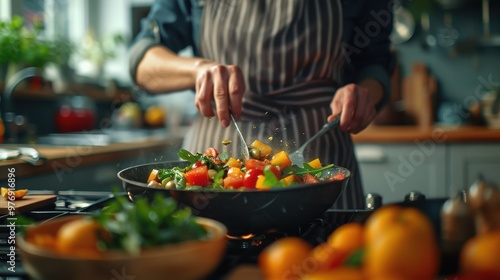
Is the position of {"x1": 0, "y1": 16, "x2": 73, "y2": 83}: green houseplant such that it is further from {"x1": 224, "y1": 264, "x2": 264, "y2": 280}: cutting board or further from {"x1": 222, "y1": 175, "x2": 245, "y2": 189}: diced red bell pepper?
{"x1": 224, "y1": 264, "x2": 264, "y2": 280}: cutting board

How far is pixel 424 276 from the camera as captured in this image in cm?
45

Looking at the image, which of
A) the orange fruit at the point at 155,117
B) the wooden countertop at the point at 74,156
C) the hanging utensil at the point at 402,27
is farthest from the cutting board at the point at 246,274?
the orange fruit at the point at 155,117

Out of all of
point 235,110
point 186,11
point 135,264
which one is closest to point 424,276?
point 135,264

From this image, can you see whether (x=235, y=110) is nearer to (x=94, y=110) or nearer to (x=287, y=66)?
(x=287, y=66)

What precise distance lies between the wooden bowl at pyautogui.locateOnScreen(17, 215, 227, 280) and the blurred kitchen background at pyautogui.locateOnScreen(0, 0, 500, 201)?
1.94 m

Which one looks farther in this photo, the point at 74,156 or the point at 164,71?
the point at 74,156

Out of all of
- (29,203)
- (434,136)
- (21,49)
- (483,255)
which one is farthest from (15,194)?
(434,136)

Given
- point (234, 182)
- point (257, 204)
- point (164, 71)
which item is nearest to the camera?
point (257, 204)

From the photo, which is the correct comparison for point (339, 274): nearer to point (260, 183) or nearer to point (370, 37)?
point (260, 183)

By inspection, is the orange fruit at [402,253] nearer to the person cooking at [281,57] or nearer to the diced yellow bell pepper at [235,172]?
the diced yellow bell pepper at [235,172]

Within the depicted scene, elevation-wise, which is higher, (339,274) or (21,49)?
(21,49)

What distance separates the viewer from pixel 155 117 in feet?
12.4

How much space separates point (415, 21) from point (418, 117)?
61cm

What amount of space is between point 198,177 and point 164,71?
0.60 metres
